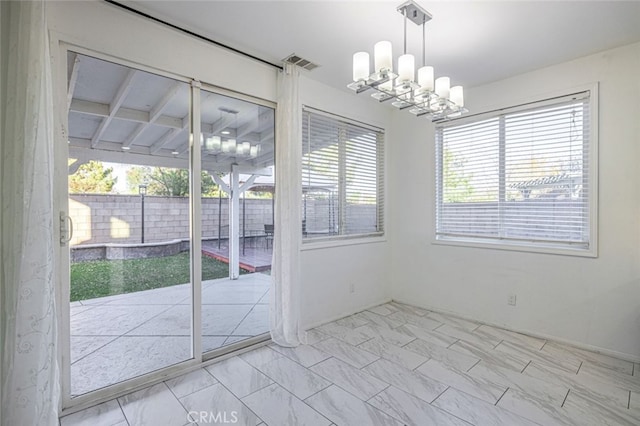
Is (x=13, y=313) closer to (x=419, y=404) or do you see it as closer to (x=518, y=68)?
(x=419, y=404)

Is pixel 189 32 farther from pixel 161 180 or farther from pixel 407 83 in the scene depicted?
pixel 407 83

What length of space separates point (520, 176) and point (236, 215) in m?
2.94

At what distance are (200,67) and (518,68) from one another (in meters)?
3.00

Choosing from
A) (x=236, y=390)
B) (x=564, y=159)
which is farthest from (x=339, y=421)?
(x=564, y=159)

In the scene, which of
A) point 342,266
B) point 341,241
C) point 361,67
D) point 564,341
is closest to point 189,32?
point 361,67

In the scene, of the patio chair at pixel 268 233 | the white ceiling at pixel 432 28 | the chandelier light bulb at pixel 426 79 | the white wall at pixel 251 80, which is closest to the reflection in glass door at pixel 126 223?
the white wall at pixel 251 80

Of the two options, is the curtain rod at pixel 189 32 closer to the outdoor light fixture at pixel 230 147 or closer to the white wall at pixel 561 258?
the outdoor light fixture at pixel 230 147

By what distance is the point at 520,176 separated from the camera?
3.28m

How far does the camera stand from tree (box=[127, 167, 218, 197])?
2377 millimetres

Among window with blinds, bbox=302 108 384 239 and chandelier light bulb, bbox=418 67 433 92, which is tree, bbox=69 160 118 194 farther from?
chandelier light bulb, bbox=418 67 433 92

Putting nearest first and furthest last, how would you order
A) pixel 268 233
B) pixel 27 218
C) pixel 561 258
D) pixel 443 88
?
pixel 27 218, pixel 443 88, pixel 561 258, pixel 268 233

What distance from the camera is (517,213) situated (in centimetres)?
332

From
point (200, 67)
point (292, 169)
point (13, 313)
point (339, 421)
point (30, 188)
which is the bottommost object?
point (339, 421)

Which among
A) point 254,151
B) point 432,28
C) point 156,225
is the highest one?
point 432,28
